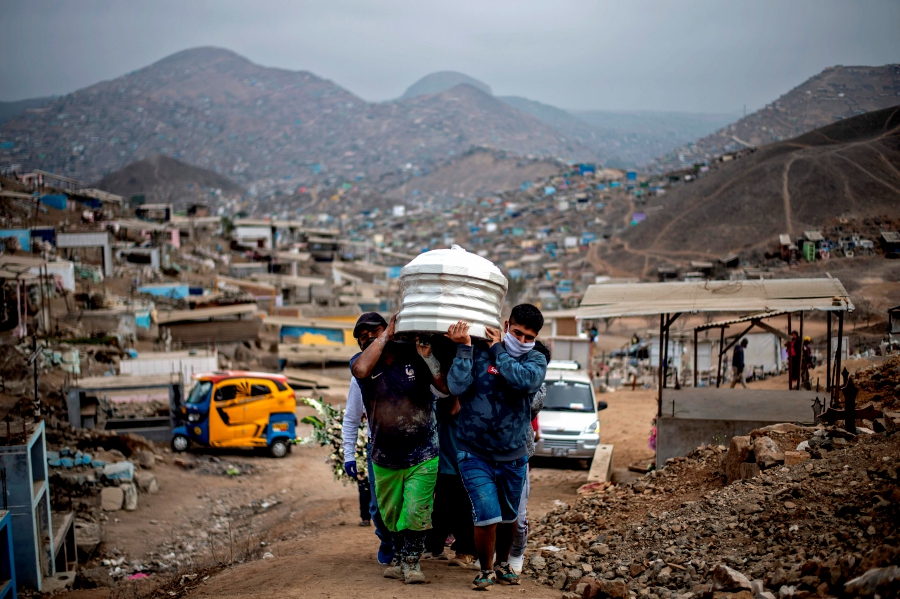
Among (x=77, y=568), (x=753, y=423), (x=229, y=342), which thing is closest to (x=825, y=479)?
(x=753, y=423)

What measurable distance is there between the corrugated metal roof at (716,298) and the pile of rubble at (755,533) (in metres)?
2.37

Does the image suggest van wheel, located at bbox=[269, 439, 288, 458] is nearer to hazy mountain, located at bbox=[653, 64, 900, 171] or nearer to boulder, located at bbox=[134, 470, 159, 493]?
boulder, located at bbox=[134, 470, 159, 493]

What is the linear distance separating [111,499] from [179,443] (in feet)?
10.9

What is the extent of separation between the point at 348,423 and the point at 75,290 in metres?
27.8

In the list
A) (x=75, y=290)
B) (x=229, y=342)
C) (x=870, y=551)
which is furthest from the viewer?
(x=75, y=290)

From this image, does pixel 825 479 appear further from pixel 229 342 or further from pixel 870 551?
pixel 229 342

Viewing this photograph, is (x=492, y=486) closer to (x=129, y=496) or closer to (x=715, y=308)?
(x=715, y=308)

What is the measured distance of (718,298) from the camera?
9.42 m

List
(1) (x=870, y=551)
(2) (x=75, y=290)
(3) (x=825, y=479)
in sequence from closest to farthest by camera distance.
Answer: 1. (1) (x=870, y=551)
2. (3) (x=825, y=479)
3. (2) (x=75, y=290)

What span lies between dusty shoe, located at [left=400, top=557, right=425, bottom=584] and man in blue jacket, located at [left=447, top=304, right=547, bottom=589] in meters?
0.36

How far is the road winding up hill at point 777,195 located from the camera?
25.4 metres

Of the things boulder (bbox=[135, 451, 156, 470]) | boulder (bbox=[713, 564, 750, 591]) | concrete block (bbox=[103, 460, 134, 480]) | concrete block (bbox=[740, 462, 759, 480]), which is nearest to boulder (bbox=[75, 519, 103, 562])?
concrete block (bbox=[103, 460, 134, 480])

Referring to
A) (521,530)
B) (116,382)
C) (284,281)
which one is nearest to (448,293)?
(521,530)

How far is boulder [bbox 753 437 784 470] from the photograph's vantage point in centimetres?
624
